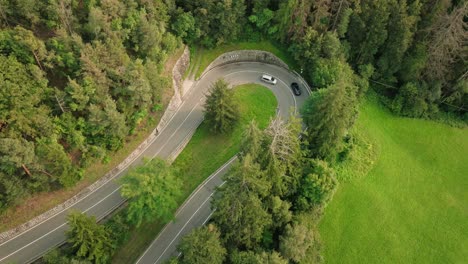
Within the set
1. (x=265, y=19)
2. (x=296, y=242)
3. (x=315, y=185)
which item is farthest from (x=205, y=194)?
(x=265, y=19)

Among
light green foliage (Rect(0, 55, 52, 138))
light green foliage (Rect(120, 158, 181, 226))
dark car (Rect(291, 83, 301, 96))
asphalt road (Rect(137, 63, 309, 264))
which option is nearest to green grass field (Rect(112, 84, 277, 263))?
asphalt road (Rect(137, 63, 309, 264))

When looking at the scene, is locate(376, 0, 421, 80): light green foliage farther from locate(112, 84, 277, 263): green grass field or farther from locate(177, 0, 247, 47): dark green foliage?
locate(177, 0, 247, 47): dark green foliage

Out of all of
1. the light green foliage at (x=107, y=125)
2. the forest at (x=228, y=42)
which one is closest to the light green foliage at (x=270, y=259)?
the forest at (x=228, y=42)

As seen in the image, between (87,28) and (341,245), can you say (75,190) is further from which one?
(341,245)

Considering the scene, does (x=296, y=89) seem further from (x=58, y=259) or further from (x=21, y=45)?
(x=58, y=259)

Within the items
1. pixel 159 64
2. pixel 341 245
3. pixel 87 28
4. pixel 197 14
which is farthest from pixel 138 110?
pixel 341 245

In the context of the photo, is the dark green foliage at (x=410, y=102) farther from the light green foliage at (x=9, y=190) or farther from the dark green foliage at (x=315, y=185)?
the light green foliage at (x=9, y=190)
